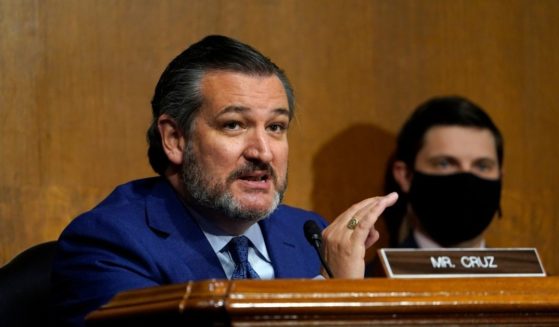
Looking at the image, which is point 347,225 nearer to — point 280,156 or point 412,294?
point 280,156

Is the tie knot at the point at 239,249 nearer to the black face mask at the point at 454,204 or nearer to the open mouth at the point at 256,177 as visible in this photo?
the open mouth at the point at 256,177

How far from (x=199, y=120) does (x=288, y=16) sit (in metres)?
1.22

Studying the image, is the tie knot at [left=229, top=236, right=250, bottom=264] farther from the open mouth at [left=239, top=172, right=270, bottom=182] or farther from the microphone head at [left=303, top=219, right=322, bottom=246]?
the microphone head at [left=303, top=219, right=322, bottom=246]

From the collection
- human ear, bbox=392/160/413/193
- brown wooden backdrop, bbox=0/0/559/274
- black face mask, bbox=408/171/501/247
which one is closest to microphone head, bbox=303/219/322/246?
brown wooden backdrop, bbox=0/0/559/274

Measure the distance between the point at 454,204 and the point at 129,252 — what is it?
1509 millimetres

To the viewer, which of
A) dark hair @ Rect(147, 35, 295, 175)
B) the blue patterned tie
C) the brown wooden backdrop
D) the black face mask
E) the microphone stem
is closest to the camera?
the microphone stem

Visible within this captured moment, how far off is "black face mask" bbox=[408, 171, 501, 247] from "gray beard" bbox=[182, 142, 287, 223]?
1.10 m

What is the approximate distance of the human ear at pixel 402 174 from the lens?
3729 mm

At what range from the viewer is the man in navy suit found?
236 centimetres

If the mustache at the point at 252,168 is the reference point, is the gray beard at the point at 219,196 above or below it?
below

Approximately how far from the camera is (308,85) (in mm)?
3799

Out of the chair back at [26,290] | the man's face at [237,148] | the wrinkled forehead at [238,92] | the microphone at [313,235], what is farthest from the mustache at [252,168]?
the chair back at [26,290]

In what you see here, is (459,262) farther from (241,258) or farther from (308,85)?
(308,85)

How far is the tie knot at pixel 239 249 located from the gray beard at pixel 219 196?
6 centimetres
